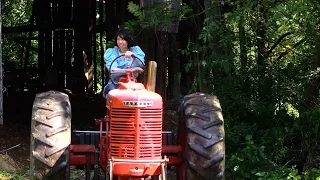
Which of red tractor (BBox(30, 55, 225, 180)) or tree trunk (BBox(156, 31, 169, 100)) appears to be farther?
tree trunk (BBox(156, 31, 169, 100))

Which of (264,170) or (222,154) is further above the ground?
(222,154)

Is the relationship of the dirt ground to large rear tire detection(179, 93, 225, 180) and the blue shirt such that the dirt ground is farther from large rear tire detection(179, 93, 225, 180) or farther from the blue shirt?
large rear tire detection(179, 93, 225, 180)

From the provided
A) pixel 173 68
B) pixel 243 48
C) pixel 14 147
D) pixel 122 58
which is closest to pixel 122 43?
pixel 122 58

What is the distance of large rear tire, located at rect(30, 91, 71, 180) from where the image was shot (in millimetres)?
4980

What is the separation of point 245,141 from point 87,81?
1229cm

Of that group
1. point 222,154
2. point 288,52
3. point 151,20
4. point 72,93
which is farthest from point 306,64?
point 72,93

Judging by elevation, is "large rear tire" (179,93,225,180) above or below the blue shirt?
below

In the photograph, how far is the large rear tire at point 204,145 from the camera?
198 inches

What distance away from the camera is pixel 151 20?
23.0 feet

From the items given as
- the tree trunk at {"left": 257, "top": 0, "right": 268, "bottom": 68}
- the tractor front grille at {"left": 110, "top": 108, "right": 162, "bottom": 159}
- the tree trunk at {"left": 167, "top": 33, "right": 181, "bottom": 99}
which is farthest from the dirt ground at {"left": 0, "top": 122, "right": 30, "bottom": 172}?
the tree trunk at {"left": 257, "top": 0, "right": 268, "bottom": 68}

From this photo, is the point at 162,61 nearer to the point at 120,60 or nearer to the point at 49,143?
the point at 120,60

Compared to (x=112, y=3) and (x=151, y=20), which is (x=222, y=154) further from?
(x=112, y=3)

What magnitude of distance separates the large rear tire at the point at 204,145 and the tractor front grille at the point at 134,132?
1.50ft

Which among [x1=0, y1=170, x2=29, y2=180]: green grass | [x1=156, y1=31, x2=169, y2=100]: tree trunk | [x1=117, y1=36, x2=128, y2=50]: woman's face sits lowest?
[x1=0, y1=170, x2=29, y2=180]: green grass
